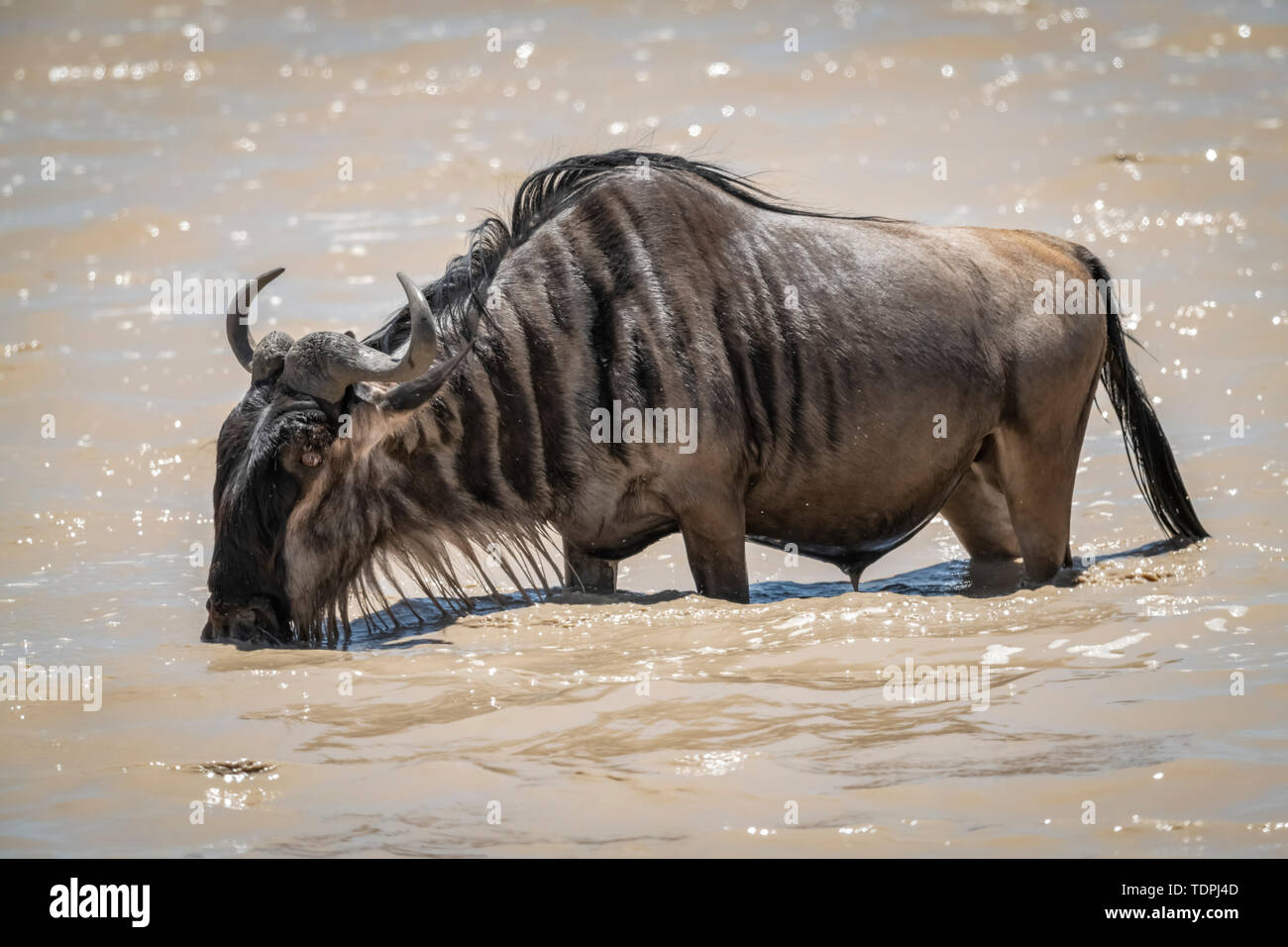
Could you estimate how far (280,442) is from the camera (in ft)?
20.1

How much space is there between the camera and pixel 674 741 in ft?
16.7

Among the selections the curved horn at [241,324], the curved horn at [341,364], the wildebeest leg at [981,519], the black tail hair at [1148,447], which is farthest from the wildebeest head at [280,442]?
the black tail hair at [1148,447]

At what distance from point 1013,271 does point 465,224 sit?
23.1 feet

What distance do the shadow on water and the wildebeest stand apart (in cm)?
15

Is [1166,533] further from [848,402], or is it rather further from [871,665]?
[871,665]

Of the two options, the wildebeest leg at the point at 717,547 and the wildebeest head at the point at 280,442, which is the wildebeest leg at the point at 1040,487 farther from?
the wildebeest head at the point at 280,442

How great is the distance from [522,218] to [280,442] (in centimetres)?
158

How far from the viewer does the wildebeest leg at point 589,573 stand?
717 centimetres

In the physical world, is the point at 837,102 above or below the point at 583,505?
above
